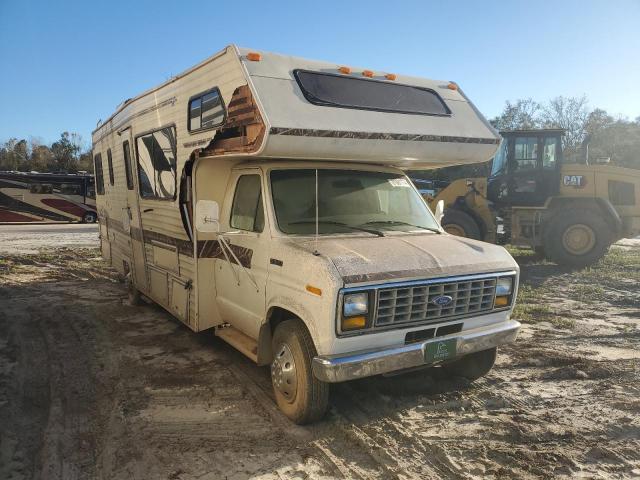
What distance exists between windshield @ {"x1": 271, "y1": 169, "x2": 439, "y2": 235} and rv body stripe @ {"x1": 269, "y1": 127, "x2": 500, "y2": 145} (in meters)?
0.66

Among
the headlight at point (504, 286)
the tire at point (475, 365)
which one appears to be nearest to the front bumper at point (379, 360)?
the headlight at point (504, 286)

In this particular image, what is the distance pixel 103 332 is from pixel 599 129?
46408mm

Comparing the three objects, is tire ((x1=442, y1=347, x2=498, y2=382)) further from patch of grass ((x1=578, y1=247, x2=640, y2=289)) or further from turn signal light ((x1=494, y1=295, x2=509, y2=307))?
patch of grass ((x1=578, y1=247, x2=640, y2=289))

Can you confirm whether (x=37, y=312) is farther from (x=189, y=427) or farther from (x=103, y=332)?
(x=189, y=427)

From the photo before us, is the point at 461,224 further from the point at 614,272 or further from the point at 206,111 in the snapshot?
the point at 206,111

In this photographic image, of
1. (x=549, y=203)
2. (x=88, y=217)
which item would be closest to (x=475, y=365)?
(x=549, y=203)

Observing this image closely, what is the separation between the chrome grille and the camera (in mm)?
3848

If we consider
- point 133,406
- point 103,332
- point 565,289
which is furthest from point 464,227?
point 133,406

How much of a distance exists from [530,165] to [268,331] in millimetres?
9774

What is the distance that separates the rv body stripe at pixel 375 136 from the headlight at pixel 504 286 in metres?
1.45

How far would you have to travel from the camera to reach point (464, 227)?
12.0m

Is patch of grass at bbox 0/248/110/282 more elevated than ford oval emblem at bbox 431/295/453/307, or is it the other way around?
ford oval emblem at bbox 431/295/453/307

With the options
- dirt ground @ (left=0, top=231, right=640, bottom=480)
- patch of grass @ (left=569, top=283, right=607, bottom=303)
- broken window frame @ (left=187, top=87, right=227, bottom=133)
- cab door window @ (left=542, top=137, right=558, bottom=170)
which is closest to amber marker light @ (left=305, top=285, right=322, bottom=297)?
dirt ground @ (left=0, top=231, right=640, bottom=480)

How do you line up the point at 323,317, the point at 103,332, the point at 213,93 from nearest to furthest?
1. the point at 323,317
2. the point at 213,93
3. the point at 103,332
